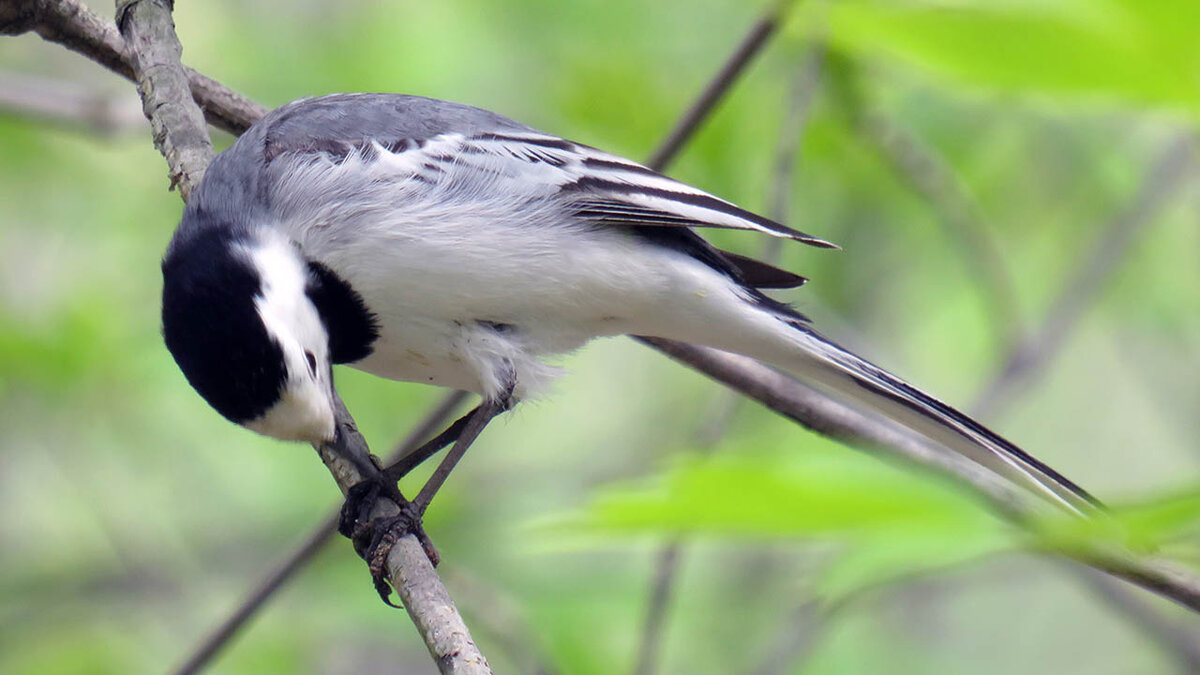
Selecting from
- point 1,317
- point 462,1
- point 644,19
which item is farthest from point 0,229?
point 644,19

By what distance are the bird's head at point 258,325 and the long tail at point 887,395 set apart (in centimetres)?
109

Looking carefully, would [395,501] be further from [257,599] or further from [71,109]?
[71,109]

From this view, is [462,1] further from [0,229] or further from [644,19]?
[0,229]

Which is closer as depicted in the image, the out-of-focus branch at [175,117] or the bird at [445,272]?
the bird at [445,272]

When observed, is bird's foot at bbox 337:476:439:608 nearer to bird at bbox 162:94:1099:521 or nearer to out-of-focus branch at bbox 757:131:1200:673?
bird at bbox 162:94:1099:521

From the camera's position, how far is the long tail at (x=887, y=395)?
9.16 ft

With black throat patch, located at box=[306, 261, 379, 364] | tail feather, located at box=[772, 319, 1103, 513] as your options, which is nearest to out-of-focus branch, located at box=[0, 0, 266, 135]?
black throat patch, located at box=[306, 261, 379, 364]

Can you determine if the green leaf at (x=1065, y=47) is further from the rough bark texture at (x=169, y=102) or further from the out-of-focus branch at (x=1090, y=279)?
the out-of-focus branch at (x=1090, y=279)

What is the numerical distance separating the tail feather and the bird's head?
46.0 inches

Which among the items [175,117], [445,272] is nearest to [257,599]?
[445,272]

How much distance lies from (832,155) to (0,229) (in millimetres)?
4941

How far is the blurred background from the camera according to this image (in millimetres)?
4207

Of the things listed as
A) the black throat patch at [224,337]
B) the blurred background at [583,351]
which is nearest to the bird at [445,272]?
the black throat patch at [224,337]

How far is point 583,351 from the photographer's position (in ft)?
17.0
